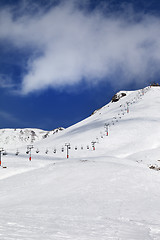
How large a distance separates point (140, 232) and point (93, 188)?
7.74 metres

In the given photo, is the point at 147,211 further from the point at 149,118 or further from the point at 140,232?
A: the point at 149,118

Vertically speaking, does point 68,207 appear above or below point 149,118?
below

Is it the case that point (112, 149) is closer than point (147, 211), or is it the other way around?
point (147, 211)

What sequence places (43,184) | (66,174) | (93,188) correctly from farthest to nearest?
(66,174) < (43,184) < (93,188)

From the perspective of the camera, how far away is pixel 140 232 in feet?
19.1

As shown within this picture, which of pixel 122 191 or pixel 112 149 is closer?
pixel 122 191

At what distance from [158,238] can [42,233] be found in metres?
2.75

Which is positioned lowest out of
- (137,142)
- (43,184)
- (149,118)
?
(43,184)

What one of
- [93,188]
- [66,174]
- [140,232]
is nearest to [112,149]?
[66,174]

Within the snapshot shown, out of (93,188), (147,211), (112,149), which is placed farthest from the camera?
Answer: (112,149)

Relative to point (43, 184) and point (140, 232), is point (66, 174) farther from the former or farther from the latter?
point (140, 232)

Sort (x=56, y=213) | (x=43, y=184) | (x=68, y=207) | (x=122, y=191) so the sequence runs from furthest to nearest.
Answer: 1. (x=43, y=184)
2. (x=122, y=191)
3. (x=68, y=207)
4. (x=56, y=213)

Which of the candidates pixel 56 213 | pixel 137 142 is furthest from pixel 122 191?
pixel 137 142

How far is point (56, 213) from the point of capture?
8195 millimetres
